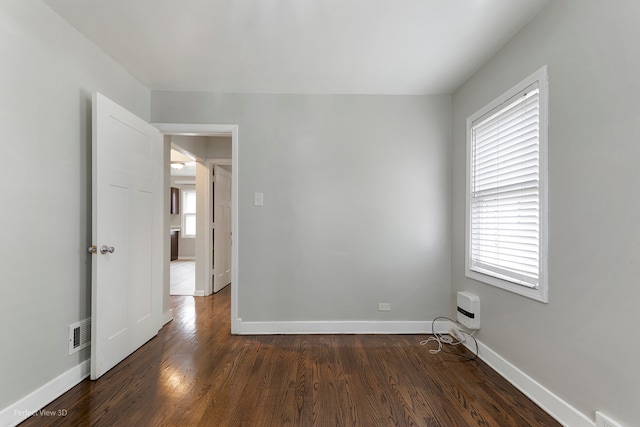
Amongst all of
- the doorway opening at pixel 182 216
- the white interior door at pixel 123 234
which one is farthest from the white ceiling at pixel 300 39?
the doorway opening at pixel 182 216

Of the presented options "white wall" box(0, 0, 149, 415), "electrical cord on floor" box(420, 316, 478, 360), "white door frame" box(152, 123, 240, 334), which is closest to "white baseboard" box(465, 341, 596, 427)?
"electrical cord on floor" box(420, 316, 478, 360)

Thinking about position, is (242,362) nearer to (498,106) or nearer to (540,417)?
(540,417)

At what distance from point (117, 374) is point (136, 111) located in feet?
7.26

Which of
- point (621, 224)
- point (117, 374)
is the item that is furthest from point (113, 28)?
point (621, 224)

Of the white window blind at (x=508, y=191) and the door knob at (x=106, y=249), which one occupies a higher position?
the white window blind at (x=508, y=191)

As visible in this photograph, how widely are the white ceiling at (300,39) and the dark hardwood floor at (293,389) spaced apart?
2408 mm

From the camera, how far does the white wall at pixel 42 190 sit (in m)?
1.62

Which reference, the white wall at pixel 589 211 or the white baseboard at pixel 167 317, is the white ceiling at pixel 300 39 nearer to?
the white wall at pixel 589 211

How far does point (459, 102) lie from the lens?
2.89 m

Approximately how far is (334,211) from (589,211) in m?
1.95

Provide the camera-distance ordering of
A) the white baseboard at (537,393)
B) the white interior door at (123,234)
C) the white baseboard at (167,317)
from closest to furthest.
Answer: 1. the white baseboard at (537,393)
2. the white interior door at (123,234)
3. the white baseboard at (167,317)

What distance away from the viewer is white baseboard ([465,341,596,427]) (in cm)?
158

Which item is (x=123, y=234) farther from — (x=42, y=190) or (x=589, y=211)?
(x=589, y=211)

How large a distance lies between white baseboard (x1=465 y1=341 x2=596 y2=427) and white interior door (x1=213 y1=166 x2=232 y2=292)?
372cm
